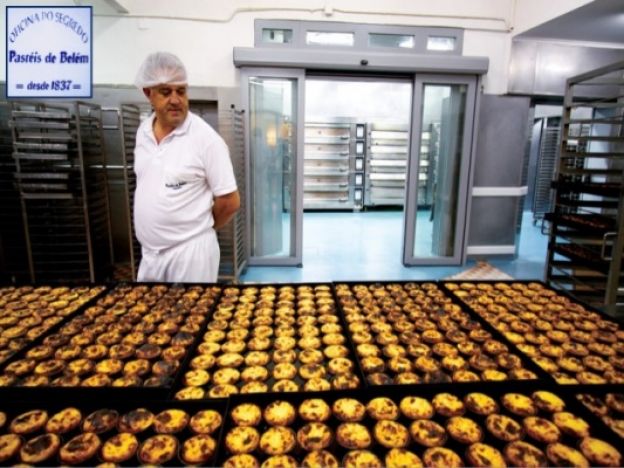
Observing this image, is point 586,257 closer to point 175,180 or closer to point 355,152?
point 175,180

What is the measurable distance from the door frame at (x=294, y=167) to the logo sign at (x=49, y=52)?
1858 millimetres

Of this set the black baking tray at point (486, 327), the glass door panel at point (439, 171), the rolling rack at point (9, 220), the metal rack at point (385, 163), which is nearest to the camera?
the black baking tray at point (486, 327)

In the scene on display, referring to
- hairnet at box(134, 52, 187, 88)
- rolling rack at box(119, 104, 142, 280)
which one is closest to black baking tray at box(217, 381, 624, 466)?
hairnet at box(134, 52, 187, 88)

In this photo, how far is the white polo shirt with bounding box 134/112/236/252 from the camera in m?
1.93

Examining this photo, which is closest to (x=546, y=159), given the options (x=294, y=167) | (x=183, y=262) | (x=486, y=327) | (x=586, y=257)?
(x=586, y=257)

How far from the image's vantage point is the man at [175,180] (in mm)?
1911

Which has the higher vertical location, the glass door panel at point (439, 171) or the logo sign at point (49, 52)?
the logo sign at point (49, 52)

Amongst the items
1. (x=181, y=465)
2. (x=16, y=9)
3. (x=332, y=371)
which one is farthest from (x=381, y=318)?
(x=16, y=9)

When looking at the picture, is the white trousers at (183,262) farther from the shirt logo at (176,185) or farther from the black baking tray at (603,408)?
the black baking tray at (603,408)

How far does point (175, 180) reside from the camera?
193 cm

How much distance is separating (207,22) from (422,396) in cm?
451

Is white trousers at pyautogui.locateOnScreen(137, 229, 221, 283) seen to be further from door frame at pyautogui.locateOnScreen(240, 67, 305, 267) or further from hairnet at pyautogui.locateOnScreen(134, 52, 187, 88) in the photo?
door frame at pyautogui.locateOnScreen(240, 67, 305, 267)

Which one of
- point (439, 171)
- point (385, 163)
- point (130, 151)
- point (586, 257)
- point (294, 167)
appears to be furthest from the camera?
point (385, 163)

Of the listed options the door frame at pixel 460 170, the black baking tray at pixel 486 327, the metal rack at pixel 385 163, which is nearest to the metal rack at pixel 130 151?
the black baking tray at pixel 486 327
